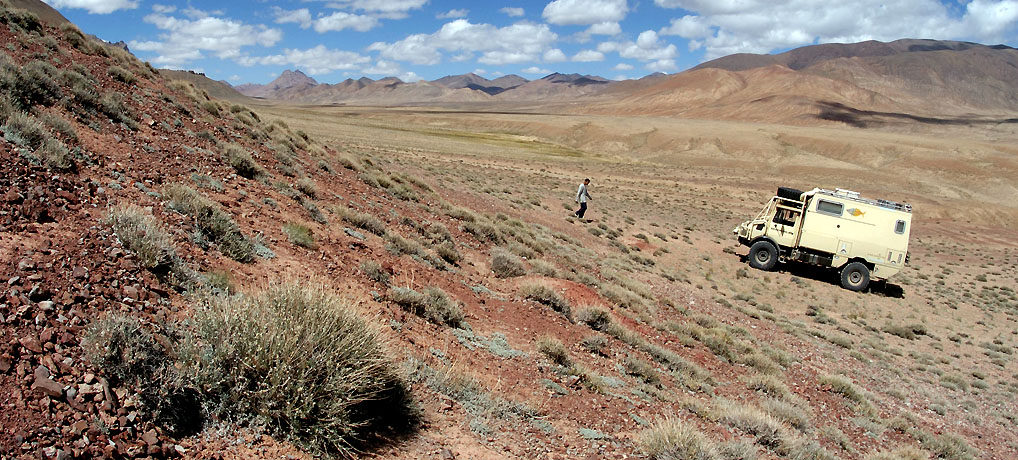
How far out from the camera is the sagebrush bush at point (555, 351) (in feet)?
23.3

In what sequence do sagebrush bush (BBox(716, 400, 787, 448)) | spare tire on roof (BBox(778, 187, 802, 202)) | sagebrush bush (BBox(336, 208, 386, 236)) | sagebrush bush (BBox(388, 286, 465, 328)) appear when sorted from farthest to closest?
spare tire on roof (BBox(778, 187, 802, 202)) → sagebrush bush (BBox(336, 208, 386, 236)) → sagebrush bush (BBox(388, 286, 465, 328)) → sagebrush bush (BBox(716, 400, 787, 448))

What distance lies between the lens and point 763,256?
20.3 meters

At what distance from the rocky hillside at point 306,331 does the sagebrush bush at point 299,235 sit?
5 centimetres

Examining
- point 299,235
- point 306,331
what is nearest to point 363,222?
point 299,235

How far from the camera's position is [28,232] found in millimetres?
4766

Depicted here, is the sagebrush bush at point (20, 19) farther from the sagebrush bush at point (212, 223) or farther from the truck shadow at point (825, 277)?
the truck shadow at point (825, 277)

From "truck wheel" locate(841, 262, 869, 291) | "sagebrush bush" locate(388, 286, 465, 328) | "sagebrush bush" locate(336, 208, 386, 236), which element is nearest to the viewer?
"sagebrush bush" locate(388, 286, 465, 328)

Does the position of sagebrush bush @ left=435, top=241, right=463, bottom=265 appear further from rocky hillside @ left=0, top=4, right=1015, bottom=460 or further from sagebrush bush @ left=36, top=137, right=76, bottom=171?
sagebrush bush @ left=36, top=137, right=76, bottom=171

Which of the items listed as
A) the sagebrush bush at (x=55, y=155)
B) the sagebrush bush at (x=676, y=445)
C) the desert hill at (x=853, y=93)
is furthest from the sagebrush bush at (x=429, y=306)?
the desert hill at (x=853, y=93)

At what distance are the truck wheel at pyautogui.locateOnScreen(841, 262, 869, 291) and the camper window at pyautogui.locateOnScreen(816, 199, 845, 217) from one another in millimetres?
1814

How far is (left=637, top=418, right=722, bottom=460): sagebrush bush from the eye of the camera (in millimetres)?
5184

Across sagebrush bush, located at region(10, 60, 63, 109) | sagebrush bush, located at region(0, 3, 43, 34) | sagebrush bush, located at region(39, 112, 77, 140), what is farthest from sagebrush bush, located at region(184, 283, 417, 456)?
sagebrush bush, located at region(0, 3, 43, 34)

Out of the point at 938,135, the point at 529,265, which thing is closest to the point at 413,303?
the point at 529,265

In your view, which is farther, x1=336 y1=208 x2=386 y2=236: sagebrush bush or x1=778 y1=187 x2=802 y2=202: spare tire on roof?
x1=778 y1=187 x2=802 y2=202: spare tire on roof
